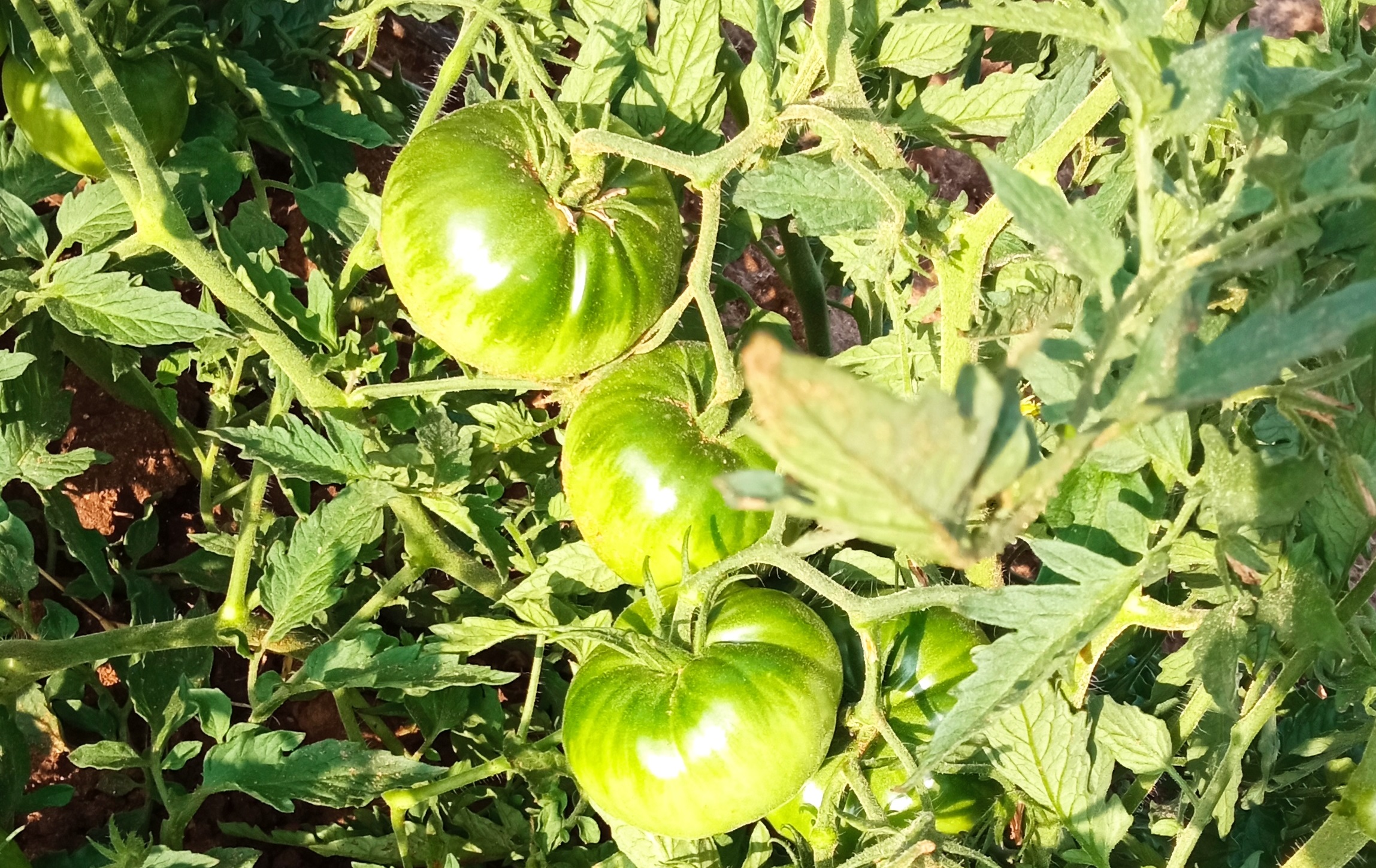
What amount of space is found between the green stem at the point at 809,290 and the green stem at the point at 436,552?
0.53 m

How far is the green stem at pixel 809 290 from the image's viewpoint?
134 cm

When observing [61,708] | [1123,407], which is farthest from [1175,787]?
[61,708]

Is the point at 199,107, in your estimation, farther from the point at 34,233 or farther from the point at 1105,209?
the point at 1105,209

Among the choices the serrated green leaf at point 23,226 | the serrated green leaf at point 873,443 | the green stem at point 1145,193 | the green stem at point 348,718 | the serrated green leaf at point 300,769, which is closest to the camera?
the serrated green leaf at point 873,443

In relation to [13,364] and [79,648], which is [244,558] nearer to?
[79,648]

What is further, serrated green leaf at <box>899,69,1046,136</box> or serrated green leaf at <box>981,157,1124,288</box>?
serrated green leaf at <box>899,69,1046,136</box>

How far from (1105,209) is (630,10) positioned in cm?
52

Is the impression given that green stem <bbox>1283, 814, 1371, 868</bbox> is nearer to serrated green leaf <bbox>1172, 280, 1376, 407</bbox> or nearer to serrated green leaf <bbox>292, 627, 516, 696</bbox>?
serrated green leaf <bbox>1172, 280, 1376, 407</bbox>

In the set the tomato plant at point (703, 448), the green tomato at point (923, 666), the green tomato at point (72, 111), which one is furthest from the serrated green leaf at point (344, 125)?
the green tomato at point (923, 666)

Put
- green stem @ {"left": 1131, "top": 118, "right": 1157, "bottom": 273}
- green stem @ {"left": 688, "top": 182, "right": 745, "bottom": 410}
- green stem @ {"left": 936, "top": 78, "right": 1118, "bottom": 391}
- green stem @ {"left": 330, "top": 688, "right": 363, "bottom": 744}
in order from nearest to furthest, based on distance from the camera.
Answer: green stem @ {"left": 1131, "top": 118, "right": 1157, "bottom": 273}
green stem @ {"left": 936, "top": 78, "right": 1118, "bottom": 391}
green stem @ {"left": 688, "top": 182, "right": 745, "bottom": 410}
green stem @ {"left": 330, "top": 688, "right": 363, "bottom": 744}

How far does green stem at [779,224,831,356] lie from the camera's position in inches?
52.7

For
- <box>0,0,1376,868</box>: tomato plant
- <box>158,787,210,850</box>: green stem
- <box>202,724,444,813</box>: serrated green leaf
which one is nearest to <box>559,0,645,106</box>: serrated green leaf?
<box>0,0,1376,868</box>: tomato plant

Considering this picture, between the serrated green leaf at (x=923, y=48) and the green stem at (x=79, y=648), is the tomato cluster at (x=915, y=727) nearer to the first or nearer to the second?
the serrated green leaf at (x=923, y=48)

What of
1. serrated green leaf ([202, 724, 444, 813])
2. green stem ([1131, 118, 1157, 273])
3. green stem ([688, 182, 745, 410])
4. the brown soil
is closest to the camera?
green stem ([1131, 118, 1157, 273])
